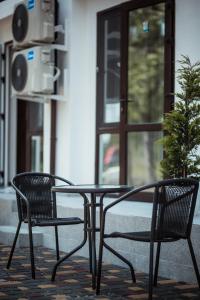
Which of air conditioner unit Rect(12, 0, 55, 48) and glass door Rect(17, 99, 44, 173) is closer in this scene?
air conditioner unit Rect(12, 0, 55, 48)

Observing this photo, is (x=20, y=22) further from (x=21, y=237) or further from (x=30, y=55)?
(x=21, y=237)

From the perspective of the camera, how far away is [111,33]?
23.7 ft

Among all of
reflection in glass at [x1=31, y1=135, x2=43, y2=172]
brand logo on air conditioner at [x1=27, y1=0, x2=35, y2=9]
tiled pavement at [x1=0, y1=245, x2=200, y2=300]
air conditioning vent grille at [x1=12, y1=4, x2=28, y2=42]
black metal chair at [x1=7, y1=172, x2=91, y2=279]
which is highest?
brand logo on air conditioner at [x1=27, y1=0, x2=35, y2=9]

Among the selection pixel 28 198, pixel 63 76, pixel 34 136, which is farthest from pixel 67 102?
pixel 28 198

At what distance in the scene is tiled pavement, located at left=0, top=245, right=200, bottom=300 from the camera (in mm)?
4148

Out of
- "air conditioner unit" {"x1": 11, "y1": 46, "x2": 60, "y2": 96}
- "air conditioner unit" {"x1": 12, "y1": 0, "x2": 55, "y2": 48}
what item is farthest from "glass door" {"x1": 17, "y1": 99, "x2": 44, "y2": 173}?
"air conditioner unit" {"x1": 12, "y1": 0, "x2": 55, "y2": 48}

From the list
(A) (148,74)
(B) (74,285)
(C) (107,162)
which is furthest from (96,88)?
(A) (148,74)

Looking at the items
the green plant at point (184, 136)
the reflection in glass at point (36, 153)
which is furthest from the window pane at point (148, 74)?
the green plant at point (184, 136)

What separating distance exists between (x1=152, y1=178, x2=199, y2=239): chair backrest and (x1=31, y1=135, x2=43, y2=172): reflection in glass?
4.94m

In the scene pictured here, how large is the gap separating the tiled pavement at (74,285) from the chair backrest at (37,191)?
0.46m

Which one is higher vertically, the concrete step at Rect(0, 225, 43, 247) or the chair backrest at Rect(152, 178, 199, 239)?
the chair backrest at Rect(152, 178, 199, 239)

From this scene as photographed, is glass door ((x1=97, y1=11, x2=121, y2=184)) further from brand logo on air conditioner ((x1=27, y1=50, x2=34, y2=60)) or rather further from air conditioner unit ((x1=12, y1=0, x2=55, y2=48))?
brand logo on air conditioner ((x1=27, y1=50, x2=34, y2=60))

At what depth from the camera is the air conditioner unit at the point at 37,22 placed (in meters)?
7.17

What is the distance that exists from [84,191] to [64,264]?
4.17ft
